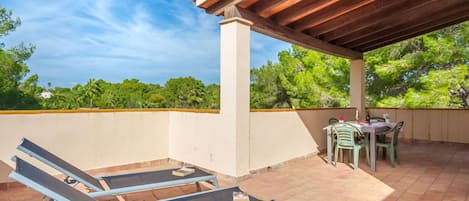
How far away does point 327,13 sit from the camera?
199 inches

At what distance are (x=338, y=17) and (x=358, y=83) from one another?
2956 millimetres

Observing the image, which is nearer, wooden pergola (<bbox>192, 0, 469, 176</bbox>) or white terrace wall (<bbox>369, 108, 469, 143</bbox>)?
wooden pergola (<bbox>192, 0, 469, 176</bbox>)

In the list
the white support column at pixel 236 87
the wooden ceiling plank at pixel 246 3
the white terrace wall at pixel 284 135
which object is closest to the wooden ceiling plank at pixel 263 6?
the wooden ceiling plank at pixel 246 3

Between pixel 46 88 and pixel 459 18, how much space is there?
636 inches

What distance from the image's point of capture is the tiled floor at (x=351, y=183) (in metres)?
3.57

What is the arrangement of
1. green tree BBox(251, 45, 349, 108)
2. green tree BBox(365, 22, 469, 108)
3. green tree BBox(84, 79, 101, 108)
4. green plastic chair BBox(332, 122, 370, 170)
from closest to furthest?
green plastic chair BBox(332, 122, 370, 170) → green tree BBox(365, 22, 469, 108) → green tree BBox(251, 45, 349, 108) → green tree BBox(84, 79, 101, 108)

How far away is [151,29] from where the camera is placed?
2964 cm

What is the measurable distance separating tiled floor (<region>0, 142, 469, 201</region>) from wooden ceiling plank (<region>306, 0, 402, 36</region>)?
103 inches

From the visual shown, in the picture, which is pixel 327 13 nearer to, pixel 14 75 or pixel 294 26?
pixel 294 26

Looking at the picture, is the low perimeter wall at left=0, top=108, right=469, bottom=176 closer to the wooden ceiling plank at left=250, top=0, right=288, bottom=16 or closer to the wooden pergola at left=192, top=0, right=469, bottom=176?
the wooden pergola at left=192, top=0, right=469, bottom=176

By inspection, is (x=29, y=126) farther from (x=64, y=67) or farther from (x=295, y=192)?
(x=64, y=67)

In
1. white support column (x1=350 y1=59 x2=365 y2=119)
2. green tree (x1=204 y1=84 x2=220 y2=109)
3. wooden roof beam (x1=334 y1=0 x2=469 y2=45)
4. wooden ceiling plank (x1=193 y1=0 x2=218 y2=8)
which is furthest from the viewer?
green tree (x1=204 y1=84 x2=220 y2=109)

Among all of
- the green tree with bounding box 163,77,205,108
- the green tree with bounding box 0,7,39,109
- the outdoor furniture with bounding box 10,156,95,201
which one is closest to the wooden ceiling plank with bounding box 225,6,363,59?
the outdoor furniture with bounding box 10,156,95,201

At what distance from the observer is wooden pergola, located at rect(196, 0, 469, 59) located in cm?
450
